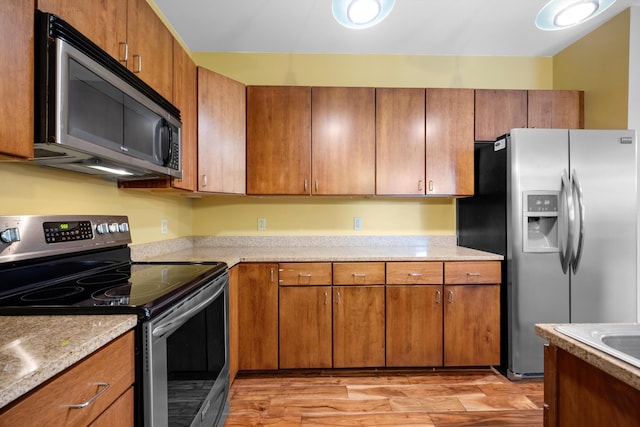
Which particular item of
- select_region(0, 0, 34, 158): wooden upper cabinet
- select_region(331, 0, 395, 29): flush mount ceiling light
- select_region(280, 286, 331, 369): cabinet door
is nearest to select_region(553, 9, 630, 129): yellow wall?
select_region(331, 0, 395, 29): flush mount ceiling light

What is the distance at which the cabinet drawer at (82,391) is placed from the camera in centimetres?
57

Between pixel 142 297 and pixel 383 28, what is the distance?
2.48 meters

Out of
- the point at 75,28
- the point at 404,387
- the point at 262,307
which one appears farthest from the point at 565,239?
the point at 75,28

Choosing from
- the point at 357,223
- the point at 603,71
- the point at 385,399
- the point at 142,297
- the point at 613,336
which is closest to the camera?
the point at 613,336

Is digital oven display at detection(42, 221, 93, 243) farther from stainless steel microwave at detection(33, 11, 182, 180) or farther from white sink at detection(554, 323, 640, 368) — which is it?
white sink at detection(554, 323, 640, 368)

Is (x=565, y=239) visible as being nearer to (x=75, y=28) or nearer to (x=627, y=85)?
(x=627, y=85)

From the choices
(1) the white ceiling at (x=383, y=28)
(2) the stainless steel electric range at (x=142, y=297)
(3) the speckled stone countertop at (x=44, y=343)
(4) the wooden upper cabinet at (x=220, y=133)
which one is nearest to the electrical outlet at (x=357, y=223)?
(4) the wooden upper cabinet at (x=220, y=133)

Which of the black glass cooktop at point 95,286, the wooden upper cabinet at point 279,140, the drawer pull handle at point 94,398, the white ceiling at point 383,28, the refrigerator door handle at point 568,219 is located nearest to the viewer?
the drawer pull handle at point 94,398

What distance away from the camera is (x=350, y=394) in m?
1.98

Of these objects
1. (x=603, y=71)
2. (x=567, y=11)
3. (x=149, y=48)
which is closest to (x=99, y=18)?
(x=149, y=48)

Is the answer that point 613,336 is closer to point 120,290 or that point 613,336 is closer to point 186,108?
point 120,290

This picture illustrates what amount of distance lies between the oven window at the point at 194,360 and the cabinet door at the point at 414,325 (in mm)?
1175

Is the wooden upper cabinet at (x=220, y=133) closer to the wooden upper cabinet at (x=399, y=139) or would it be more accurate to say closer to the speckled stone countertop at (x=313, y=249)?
the speckled stone countertop at (x=313, y=249)

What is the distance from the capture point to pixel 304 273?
2.17 meters
